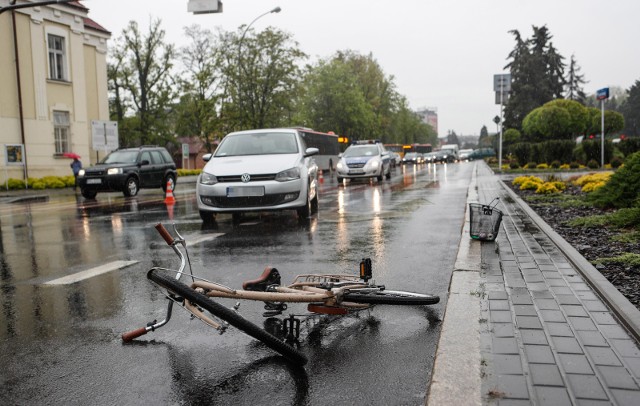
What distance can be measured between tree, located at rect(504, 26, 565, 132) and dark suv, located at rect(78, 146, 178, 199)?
213ft

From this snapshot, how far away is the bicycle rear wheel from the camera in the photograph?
312 cm

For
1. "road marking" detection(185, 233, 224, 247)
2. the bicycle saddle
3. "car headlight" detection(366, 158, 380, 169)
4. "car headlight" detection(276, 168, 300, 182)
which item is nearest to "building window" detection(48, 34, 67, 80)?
"car headlight" detection(366, 158, 380, 169)

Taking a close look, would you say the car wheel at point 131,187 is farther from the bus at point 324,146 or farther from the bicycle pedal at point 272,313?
the bus at point 324,146

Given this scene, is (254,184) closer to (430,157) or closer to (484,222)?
(484,222)

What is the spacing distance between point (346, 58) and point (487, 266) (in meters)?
71.0

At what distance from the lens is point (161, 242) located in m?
8.42

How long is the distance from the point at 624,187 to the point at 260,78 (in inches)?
1366

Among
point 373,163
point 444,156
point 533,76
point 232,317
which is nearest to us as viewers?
point 232,317

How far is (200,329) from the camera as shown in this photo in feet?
13.5

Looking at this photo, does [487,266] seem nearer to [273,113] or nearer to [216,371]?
[216,371]

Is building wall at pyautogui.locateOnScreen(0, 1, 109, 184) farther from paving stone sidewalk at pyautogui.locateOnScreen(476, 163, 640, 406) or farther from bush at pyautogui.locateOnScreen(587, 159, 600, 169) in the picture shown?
bush at pyautogui.locateOnScreen(587, 159, 600, 169)

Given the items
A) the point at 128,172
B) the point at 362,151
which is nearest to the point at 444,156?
the point at 362,151

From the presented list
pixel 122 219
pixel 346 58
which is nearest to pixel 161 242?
pixel 122 219

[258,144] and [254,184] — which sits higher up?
[258,144]
